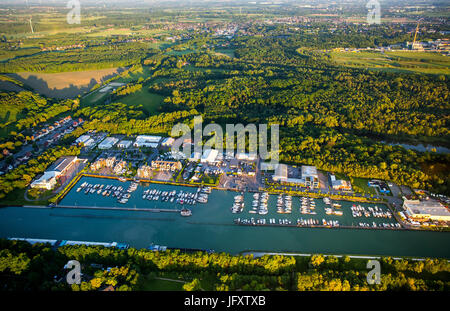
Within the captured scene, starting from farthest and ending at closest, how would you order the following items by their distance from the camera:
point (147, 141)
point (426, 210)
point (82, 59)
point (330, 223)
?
point (82, 59)
point (147, 141)
point (426, 210)
point (330, 223)

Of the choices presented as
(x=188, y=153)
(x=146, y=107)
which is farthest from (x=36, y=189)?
(x=146, y=107)

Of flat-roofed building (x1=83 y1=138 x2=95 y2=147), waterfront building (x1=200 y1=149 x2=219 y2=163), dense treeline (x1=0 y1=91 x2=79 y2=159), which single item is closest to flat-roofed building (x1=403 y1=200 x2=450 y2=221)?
waterfront building (x1=200 y1=149 x2=219 y2=163)

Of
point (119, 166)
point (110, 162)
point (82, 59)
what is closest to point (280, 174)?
point (119, 166)

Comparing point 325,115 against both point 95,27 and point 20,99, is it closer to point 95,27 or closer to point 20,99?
point 20,99

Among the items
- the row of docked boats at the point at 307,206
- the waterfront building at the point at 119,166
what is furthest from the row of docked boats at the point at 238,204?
the waterfront building at the point at 119,166

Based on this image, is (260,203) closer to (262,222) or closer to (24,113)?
(262,222)

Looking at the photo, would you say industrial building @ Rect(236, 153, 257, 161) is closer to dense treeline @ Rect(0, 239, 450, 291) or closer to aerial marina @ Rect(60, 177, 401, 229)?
aerial marina @ Rect(60, 177, 401, 229)

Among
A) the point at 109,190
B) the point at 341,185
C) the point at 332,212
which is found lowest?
the point at 332,212
